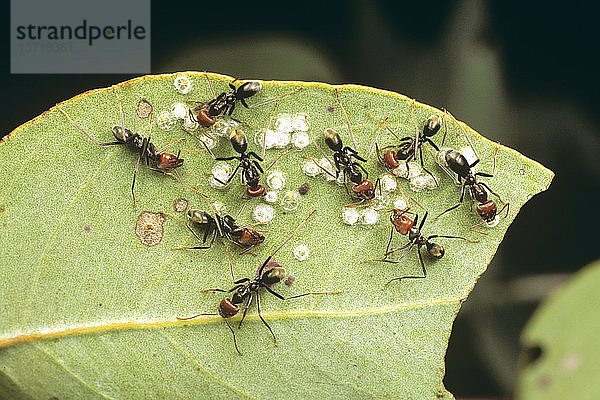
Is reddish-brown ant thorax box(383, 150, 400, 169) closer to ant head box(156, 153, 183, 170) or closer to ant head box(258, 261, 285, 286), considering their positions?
ant head box(258, 261, 285, 286)

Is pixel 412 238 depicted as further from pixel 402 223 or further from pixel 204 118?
pixel 204 118

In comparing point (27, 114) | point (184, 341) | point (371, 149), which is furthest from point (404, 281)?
point (27, 114)

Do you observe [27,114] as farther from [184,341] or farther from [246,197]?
[184,341]

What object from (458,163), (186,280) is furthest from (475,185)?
(186,280)

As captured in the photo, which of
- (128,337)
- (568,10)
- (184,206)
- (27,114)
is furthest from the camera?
(568,10)

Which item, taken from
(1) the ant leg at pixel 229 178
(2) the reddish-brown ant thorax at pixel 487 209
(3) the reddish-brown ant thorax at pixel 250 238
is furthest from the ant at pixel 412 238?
(1) the ant leg at pixel 229 178

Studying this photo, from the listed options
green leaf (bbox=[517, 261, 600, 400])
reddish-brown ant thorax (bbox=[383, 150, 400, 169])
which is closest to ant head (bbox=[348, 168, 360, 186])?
reddish-brown ant thorax (bbox=[383, 150, 400, 169])

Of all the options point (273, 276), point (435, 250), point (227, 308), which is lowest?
point (227, 308)
